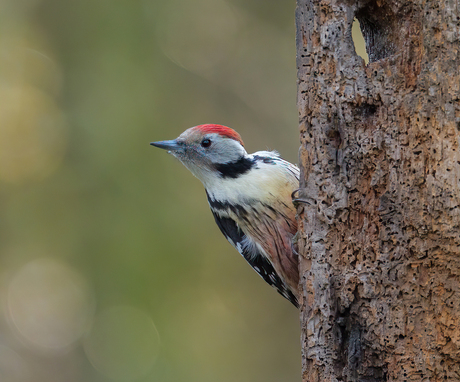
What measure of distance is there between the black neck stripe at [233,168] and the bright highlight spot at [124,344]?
3.84 meters

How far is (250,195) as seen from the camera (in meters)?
2.79

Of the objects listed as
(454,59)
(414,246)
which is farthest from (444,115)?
(414,246)

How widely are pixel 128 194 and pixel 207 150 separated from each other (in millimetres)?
3696

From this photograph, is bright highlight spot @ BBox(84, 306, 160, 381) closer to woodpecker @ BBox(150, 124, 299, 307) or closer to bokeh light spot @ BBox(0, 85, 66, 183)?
bokeh light spot @ BBox(0, 85, 66, 183)

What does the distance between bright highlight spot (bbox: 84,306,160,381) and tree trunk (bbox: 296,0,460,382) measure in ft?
14.7

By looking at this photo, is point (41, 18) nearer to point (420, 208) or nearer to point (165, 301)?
point (165, 301)

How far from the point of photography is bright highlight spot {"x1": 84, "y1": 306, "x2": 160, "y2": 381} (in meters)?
6.21

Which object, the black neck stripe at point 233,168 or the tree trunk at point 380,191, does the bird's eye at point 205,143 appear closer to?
the black neck stripe at point 233,168

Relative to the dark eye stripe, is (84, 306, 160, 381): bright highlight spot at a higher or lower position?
lower

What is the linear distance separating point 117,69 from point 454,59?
546 centimetres

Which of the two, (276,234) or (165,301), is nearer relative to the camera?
(276,234)

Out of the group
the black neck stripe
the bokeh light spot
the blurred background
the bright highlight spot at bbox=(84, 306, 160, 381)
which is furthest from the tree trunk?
the bokeh light spot

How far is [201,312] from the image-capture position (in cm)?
650

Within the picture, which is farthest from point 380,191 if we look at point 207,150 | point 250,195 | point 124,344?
point 124,344
